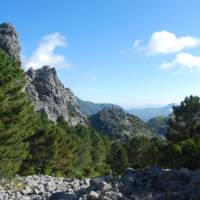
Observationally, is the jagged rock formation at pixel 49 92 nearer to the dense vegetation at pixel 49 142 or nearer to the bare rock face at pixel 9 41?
the bare rock face at pixel 9 41

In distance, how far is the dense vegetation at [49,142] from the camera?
4550 centimetres

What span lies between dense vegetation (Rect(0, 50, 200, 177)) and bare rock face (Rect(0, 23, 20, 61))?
5559 cm

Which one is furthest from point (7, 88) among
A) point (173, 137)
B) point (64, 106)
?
point (64, 106)

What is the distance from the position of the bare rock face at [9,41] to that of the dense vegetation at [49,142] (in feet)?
182

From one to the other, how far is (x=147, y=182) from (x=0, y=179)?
79.5ft

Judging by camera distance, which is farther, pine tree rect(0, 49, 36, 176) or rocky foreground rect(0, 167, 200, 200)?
pine tree rect(0, 49, 36, 176)

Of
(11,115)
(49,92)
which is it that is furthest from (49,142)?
(49,92)

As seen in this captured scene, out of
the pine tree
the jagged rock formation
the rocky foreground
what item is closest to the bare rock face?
the jagged rock formation

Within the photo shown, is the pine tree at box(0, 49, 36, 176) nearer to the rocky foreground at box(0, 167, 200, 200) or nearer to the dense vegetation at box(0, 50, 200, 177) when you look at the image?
the dense vegetation at box(0, 50, 200, 177)

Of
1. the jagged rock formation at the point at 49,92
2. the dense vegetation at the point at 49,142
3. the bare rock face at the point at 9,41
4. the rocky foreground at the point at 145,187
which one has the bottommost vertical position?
the rocky foreground at the point at 145,187

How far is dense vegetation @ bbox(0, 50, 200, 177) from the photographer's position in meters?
45.5

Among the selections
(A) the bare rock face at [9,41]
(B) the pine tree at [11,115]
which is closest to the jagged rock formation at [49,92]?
(A) the bare rock face at [9,41]

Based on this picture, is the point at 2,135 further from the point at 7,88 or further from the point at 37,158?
the point at 37,158

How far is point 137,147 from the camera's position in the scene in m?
108
